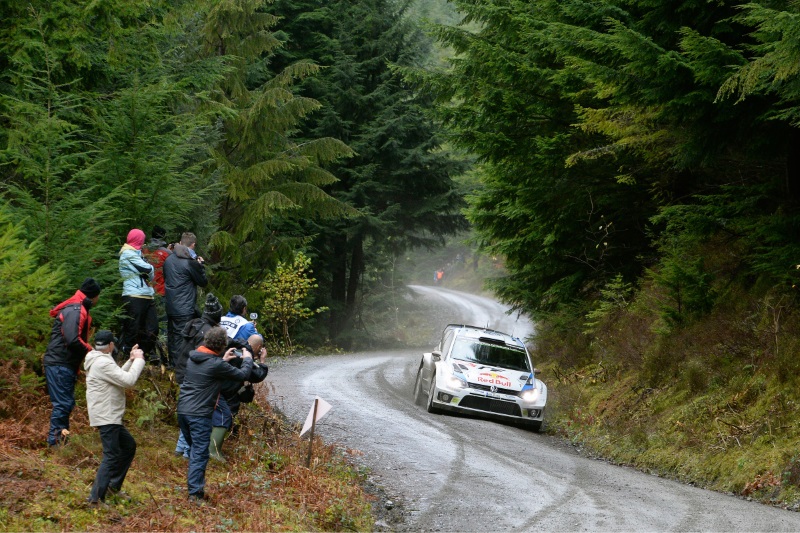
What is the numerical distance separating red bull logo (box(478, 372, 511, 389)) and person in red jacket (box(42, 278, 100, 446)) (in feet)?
29.1

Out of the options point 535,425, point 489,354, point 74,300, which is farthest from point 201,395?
point 489,354

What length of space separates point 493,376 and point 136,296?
24.9 ft

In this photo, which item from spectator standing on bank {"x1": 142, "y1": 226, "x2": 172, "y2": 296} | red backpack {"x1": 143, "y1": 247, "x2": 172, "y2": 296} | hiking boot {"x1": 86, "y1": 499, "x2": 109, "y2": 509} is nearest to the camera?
hiking boot {"x1": 86, "y1": 499, "x2": 109, "y2": 509}

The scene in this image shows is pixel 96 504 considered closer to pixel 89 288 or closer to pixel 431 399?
pixel 89 288

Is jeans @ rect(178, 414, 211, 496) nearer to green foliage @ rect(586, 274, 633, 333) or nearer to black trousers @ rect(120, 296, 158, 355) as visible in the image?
black trousers @ rect(120, 296, 158, 355)

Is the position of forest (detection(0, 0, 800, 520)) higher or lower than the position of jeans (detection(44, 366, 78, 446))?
higher

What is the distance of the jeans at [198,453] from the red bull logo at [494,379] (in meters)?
8.53

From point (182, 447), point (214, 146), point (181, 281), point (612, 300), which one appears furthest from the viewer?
point (214, 146)

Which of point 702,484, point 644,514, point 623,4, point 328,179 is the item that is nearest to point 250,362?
point 644,514

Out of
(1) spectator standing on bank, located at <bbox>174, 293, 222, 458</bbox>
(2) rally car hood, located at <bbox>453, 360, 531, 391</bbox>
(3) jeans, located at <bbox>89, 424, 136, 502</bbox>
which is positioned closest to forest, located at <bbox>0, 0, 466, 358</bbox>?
(1) spectator standing on bank, located at <bbox>174, 293, 222, 458</bbox>

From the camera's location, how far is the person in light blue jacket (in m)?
11.4

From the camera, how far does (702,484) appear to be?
11.9 meters

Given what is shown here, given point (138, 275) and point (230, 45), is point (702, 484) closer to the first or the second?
point (138, 275)

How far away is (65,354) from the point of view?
30.6 ft
